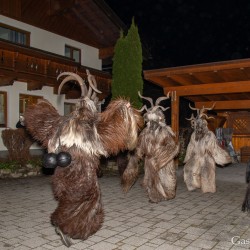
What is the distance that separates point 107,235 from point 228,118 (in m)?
16.3

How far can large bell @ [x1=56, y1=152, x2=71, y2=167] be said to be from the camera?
3893 mm

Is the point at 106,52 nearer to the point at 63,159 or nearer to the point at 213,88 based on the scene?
the point at 213,88

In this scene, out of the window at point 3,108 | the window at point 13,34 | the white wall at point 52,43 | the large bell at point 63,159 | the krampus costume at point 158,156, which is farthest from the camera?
the white wall at point 52,43

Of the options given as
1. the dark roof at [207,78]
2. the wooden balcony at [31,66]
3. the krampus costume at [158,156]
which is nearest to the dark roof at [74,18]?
the wooden balcony at [31,66]

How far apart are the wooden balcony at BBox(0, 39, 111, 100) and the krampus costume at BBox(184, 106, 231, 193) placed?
6032mm

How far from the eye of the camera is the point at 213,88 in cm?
1238

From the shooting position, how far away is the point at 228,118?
20094mm

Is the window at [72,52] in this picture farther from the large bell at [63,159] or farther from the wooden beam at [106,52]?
the large bell at [63,159]

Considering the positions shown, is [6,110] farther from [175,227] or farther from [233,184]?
[175,227]

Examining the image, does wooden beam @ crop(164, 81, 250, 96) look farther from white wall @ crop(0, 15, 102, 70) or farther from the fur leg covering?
the fur leg covering

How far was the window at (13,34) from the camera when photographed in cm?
1573

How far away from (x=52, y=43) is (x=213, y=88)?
32.1 feet

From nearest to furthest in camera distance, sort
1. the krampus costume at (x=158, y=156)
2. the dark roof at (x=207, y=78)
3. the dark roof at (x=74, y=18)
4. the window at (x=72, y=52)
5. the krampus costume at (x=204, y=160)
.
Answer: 1. the krampus costume at (x=158, y=156)
2. the krampus costume at (x=204, y=160)
3. the dark roof at (x=207, y=78)
4. the dark roof at (x=74, y=18)
5. the window at (x=72, y=52)

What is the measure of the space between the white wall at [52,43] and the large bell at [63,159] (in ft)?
44.1
